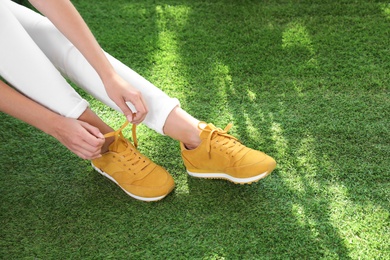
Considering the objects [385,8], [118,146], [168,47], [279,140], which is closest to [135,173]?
[118,146]

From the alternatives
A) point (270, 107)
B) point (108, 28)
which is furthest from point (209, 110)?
point (108, 28)

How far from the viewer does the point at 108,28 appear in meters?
2.49

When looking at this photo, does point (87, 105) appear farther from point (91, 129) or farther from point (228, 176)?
point (228, 176)

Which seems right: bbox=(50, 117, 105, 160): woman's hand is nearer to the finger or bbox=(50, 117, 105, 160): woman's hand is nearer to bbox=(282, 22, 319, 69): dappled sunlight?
the finger

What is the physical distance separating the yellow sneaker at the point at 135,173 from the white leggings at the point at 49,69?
0.14 m

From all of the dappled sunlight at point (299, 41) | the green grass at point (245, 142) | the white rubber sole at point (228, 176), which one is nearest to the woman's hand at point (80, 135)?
the green grass at point (245, 142)

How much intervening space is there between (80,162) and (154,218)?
393 mm

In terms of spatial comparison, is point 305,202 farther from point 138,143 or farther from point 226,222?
point 138,143

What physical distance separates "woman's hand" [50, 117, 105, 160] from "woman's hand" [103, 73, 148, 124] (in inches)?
4.3

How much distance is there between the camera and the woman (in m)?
1.58

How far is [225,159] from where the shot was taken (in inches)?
68.9

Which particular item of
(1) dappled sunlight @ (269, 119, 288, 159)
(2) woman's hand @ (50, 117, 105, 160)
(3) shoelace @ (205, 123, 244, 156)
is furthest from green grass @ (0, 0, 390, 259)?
(2) woman's hand @ (50, 117, 105, 160)

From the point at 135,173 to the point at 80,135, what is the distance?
29cm

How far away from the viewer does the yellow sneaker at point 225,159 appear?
1721 mm
